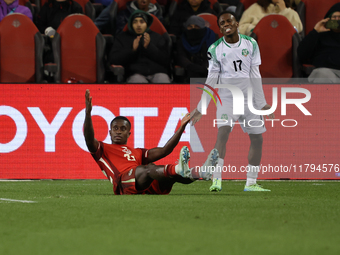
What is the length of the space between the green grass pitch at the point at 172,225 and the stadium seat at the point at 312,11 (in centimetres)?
563

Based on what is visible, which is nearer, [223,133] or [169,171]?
[169,171]

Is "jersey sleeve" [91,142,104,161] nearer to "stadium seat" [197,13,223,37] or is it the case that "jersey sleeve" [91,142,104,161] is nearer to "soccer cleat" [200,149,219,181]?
"soccer cleat" [200,149,219,181]

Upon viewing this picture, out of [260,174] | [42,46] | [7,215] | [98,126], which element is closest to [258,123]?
[260,174]

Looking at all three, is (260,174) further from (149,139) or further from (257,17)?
(257,17)

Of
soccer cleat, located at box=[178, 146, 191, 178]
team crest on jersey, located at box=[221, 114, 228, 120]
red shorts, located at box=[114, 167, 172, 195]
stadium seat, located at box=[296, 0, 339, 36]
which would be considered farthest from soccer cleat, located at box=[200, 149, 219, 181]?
stadium seat, located at box=[296, 0, 339, 36]

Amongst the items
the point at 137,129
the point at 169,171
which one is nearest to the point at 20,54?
the point at 137,129

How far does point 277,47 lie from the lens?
30.7 ft

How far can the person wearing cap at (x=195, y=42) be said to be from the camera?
9312 mm

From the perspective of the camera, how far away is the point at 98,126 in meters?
8.52

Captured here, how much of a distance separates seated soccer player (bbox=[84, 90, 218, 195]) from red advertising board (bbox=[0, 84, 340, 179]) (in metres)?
2.38

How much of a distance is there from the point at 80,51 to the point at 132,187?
403cm

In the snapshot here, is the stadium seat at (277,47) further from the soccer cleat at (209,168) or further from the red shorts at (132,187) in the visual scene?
the soccer cleat at (209,168)

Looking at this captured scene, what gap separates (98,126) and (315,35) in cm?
366

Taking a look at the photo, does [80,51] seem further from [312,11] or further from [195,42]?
[312,11]
